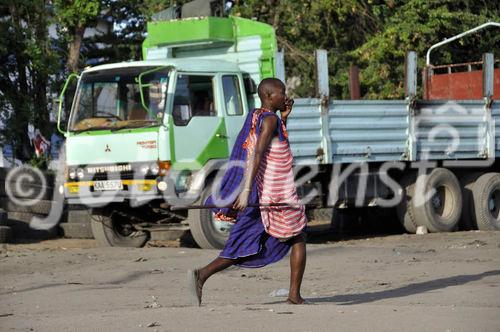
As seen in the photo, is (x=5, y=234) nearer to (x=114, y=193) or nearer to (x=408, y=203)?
(x=114, y=193)

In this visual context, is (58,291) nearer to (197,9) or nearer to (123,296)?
(123,296)

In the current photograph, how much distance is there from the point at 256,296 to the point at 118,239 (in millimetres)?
5651

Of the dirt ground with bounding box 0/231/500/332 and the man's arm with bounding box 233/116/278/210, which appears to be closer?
the dirt ground with bounding box 0/231/500/332

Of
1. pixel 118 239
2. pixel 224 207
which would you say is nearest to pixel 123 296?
pixel 224 207

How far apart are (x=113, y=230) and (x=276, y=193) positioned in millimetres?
7023

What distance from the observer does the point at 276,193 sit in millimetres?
6945

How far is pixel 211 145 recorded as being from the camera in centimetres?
1253

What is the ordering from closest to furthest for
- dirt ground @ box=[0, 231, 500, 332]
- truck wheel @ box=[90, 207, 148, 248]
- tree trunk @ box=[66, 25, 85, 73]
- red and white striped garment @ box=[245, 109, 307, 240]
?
dirt ground @ box=[0, 231, 500, 332] → red and white striped garment @ box=[245, 109, 307, 240] → truck wheel @ box=[90, 207, 148, 248] → tree trunk @ box=[66, 25, 85, 73]

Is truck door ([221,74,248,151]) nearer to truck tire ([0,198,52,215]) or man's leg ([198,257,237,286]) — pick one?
truck tire ([0,198,52,215])

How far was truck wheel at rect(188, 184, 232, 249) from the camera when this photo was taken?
40.9ft

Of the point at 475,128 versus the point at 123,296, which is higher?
the point at 475,128

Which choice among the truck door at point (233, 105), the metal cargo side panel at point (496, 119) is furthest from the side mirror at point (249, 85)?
the metal cargo side panel at point (496, 119)

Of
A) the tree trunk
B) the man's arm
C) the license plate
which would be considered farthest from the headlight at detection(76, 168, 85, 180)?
the tree trunk

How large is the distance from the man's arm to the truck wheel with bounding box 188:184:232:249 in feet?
18.2
